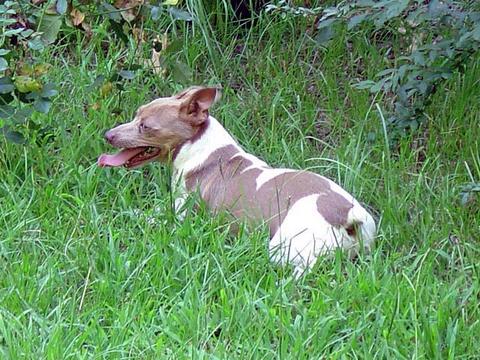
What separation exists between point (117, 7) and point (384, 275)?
198cm

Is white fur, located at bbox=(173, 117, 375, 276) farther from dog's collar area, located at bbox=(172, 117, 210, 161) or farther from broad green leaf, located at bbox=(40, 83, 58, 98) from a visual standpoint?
broad green leaf, located at bbox=(40, 83, 58, 98)

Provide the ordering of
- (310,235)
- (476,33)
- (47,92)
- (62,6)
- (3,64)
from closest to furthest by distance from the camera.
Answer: (310,235), (476,33), (3,64), (62,6), (47,92)

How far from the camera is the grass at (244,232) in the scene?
3.98 m

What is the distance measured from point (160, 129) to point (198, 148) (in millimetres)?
205

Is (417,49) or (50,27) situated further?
(417,49)

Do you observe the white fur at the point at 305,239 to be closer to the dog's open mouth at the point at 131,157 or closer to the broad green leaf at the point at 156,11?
the dog's open mouth at the point at 131,157

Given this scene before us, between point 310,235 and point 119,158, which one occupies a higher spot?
point 310,235

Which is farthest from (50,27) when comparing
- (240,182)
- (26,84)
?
(240,182)

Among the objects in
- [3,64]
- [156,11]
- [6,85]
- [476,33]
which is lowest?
[6,85]

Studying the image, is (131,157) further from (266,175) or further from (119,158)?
(266,175)

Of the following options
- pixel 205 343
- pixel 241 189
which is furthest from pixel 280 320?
pixel 241 189

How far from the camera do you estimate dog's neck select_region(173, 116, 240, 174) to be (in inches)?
207

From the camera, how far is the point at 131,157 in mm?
5250

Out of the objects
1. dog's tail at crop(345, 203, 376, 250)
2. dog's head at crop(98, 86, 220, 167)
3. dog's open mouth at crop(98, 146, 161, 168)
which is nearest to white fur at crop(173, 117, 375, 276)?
dog's tail at crop(345, 203, 376, 250)
